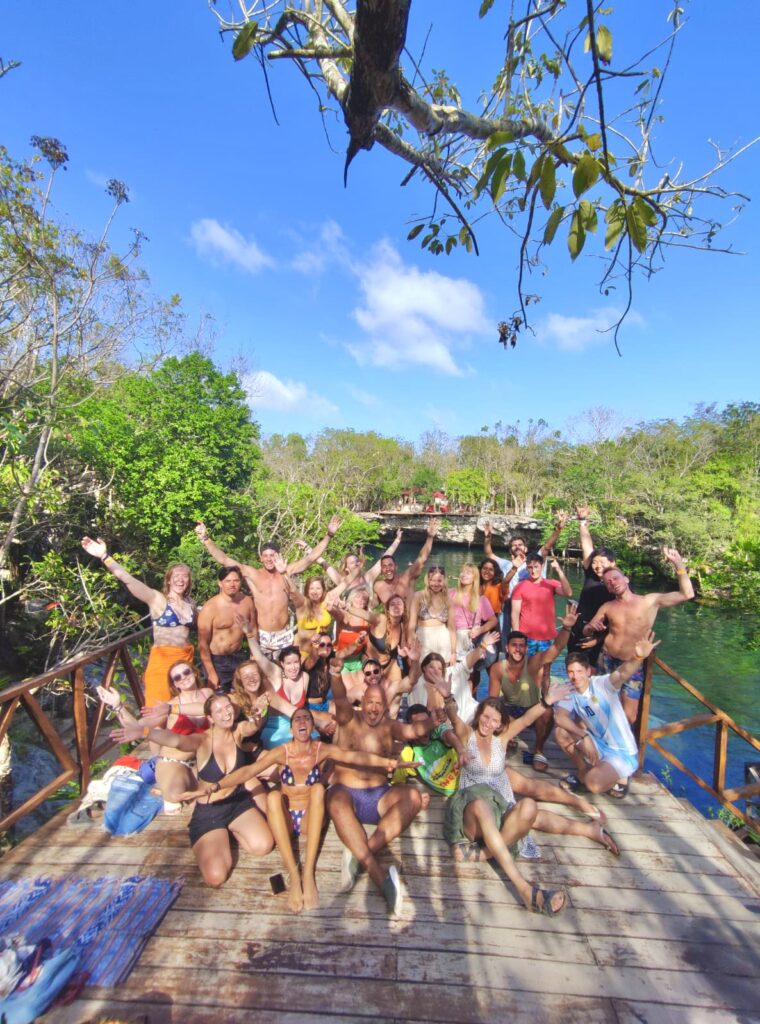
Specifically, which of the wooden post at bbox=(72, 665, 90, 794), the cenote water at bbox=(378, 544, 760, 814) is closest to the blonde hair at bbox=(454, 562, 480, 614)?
the wooden post at bbox=(72, 665, 90, 794)

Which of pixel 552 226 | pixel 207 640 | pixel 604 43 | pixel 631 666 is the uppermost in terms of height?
pixel 604 43

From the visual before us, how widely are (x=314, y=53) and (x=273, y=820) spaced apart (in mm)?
4097

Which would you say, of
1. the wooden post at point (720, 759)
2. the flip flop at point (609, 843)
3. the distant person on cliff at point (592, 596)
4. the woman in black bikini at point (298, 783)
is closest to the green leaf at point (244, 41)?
the woman in black bikini at point (298, 783)

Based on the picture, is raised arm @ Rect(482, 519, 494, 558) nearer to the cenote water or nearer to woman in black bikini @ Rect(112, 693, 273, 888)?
woman in black bikini @ Rect(112, 693, 273, 888)

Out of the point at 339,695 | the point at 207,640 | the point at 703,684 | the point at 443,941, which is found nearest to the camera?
the point at 443,941

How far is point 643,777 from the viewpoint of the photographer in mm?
4371

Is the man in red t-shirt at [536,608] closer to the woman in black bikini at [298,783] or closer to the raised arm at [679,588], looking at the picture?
the raised arm at [679,588]

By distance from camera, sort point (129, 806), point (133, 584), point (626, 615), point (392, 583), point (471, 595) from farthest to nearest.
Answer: point (392, 583) < point (471, 595) < point (133, 584) < point (626, 615) < point (129, 806)

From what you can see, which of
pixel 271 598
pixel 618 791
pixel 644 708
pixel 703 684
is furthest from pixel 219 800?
pixel 703 684

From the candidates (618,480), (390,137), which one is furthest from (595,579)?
(618,480)

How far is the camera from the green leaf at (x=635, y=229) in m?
1.28

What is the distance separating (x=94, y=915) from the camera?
8.89ft

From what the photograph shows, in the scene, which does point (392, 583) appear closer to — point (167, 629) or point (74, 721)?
point (167, 629)

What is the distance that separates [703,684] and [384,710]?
15686mm
